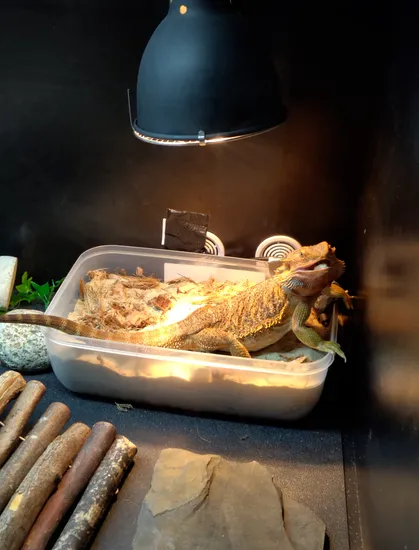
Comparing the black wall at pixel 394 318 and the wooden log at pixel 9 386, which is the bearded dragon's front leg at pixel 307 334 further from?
the wooden log at pixel 9 386

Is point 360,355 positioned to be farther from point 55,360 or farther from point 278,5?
point 278,5

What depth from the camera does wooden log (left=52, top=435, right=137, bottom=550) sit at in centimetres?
164

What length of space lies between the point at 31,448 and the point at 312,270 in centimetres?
109

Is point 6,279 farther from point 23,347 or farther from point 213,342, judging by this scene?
point 213,342

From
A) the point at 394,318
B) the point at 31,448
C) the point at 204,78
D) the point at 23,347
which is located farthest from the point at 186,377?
the point at 204,78

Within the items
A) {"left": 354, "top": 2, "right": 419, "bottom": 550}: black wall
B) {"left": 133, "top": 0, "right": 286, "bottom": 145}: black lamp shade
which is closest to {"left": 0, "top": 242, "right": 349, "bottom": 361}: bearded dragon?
{"left": 354, "top": 2, "right": 419, "bottom": 550}: black wall

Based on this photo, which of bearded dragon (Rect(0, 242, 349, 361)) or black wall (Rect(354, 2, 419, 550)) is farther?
bearded dragon (Rect(0, 242, 349, 361))

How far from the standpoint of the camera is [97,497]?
1751 millimetres

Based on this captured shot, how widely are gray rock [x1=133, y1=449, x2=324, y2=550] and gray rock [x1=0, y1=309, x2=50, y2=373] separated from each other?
753mm

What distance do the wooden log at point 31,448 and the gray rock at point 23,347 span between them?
0.33 m

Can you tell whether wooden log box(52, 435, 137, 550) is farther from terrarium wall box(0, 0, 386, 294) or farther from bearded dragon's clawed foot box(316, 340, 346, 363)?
terrarium wall box(0, 0, 386, 294)

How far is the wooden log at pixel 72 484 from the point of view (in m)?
1.67

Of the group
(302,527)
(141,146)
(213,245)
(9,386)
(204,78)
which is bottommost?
(302,527)

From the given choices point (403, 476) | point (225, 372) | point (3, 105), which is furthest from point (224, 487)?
point (3, 105)
